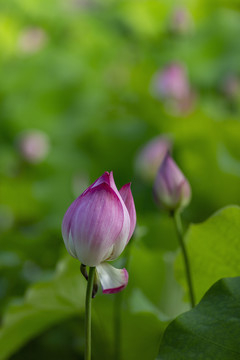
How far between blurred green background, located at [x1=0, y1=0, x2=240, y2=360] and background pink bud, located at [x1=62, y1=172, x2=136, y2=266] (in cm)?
21

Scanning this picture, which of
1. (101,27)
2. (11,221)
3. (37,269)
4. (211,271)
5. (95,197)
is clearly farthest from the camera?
(101,27)

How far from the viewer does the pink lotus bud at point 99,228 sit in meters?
0.38

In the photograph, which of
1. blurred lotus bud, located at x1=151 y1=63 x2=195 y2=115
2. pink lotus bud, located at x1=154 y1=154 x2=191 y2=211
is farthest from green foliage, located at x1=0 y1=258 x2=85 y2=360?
blurred lotus bud, located at x1=151 y1=63 x2=195 y2=115

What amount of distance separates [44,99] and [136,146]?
0.48 m

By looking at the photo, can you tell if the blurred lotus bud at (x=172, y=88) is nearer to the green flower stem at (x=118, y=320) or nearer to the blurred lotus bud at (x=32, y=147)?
the blurred lotus bud at (x=32, y=147)

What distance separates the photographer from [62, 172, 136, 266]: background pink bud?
1.24 ft

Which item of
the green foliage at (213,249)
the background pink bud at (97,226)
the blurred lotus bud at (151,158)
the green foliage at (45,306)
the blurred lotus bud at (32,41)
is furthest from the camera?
the blurred lotus bud at (32,41)

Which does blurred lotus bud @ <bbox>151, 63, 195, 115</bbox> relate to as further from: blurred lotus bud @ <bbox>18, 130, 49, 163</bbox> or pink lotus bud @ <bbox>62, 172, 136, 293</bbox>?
pink lotus bud @ <bbox>62, 172, 136, 293</bbox>

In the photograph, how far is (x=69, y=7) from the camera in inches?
103

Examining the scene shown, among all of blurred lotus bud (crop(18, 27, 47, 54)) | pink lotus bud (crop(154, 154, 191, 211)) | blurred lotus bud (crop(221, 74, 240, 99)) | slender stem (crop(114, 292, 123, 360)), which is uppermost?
blurred lotus bud (crop(18, 27, 47, 54))

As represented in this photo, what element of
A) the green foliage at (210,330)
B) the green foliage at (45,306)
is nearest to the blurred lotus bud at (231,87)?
the green foliage at (45,306)

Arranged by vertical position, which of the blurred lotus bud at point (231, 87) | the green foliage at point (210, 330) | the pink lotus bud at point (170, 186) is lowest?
the green foliage at point (210, 330)

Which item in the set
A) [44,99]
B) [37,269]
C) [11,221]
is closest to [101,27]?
[44,99]

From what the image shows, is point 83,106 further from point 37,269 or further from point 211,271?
point 211,271
